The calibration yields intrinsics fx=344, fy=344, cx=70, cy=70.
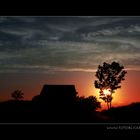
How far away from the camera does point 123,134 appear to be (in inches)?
196

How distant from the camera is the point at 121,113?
500 cm

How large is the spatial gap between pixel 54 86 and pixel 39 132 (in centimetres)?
71

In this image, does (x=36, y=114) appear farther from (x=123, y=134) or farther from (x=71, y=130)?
(x=123, y=134)

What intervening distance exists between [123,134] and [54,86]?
1.23 metres

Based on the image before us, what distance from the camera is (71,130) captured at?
16.4 ft
